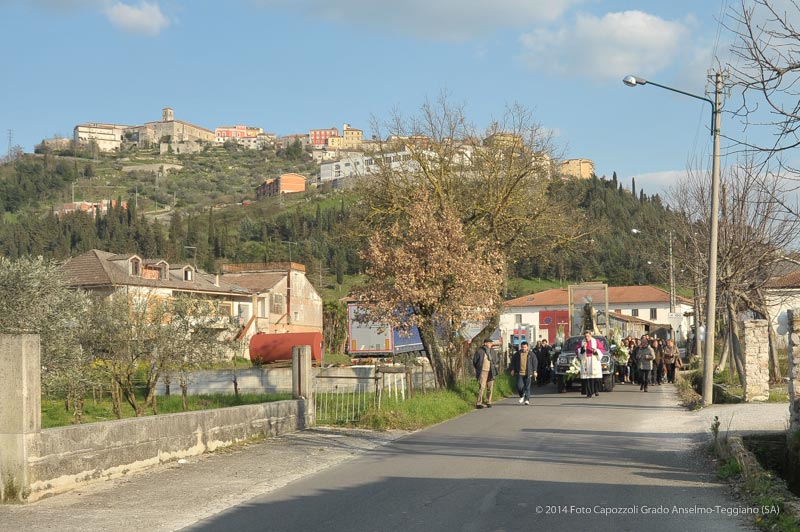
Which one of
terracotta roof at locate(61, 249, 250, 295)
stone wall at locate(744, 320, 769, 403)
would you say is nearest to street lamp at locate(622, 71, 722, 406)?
stone wall at locate(744, 320, 769, 403)

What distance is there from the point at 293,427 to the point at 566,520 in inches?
387

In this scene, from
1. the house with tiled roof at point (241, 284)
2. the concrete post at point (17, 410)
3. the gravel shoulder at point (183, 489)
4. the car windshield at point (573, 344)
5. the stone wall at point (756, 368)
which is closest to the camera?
the gravel shoulder at point (183, 489)

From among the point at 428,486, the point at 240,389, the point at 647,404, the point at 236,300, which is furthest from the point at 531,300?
the point at 428,486

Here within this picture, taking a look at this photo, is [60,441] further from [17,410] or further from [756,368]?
[756,368]

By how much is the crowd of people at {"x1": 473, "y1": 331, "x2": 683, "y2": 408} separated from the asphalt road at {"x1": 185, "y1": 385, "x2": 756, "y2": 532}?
22.9 feet

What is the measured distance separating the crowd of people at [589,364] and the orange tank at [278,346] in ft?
47.6

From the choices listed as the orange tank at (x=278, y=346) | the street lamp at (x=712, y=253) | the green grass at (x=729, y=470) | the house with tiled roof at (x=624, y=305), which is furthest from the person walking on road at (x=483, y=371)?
the house with tiled roof at (x=624, y=305)

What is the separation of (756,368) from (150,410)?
709 inches

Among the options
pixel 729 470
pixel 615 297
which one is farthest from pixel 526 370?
pixel 615 297

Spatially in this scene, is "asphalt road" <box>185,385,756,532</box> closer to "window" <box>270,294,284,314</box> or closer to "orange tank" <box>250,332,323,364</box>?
"orange tank" <box>250,332,323,364</box>

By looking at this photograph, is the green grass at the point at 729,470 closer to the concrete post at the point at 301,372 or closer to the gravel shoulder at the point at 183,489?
the gravel shoulder at the point at 183,489

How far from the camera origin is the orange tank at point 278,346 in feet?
150

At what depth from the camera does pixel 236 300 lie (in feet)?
214

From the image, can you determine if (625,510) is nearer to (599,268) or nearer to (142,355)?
(142,355)
